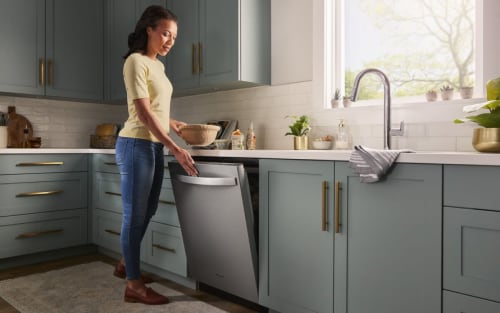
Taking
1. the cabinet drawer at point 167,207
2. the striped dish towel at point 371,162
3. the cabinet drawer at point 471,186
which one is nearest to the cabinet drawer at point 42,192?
the cabinet drawer at point 167,207

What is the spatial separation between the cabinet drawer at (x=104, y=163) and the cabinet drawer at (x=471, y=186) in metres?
2.39

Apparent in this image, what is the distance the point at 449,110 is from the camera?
2.20m

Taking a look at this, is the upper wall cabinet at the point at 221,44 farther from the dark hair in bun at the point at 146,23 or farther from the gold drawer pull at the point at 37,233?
the gold drawer pull at the point at 37,233

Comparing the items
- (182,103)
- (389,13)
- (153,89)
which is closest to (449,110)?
(389,13)

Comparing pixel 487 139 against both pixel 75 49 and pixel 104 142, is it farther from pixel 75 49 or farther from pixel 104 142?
pixel 75 49

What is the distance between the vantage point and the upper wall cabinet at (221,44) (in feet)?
9.39

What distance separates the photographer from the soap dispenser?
258 centimetres

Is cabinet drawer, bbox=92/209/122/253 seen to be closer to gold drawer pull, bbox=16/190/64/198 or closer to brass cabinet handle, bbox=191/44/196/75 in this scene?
gold drawer pull, bbox=16/190/64/198

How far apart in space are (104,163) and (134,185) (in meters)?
1.12

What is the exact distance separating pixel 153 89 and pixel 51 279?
1.47 m

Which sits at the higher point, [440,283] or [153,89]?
[153,89]

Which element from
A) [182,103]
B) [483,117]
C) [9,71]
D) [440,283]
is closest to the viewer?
[440,283]

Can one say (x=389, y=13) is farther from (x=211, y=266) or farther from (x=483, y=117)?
(x=211, y=266)

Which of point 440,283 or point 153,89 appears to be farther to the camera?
point 153,89
